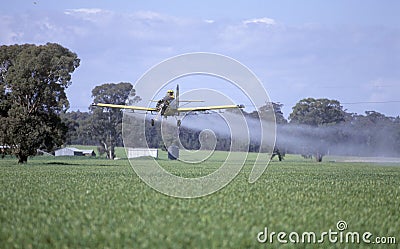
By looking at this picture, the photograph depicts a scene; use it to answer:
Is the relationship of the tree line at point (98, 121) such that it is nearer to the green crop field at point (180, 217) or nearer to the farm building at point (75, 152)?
the green crop field at point (180, 217)

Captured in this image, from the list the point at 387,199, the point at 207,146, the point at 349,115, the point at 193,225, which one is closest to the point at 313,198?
the point at 387,199

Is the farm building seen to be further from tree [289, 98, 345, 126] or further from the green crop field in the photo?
the green crop field

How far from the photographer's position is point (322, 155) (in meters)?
115

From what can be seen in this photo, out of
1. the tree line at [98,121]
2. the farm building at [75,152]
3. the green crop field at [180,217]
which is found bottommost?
the green crop field at [180,217]

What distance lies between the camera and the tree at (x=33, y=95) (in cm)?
5931

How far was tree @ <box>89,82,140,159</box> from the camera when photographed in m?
115

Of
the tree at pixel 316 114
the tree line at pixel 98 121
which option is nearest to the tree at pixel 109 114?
the tree line at pixel 98 121

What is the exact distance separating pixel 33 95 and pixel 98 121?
179 feet

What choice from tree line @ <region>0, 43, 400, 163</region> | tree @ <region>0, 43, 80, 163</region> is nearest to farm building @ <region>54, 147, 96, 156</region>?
tree line @ <region>0, 43, 400, 163</region>

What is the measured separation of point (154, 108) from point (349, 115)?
11251 cm

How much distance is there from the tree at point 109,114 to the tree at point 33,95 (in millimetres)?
48619

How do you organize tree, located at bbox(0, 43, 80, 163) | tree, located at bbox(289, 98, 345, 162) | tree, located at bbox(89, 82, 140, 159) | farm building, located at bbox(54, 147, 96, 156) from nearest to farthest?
tree, located at bbox(0, 43, 80, 163) → tree, located at bbox(89, 82, 140, 159) → tree, located at bbox(289, 98, 345, 162) → farm building, located at bbox(54, 147, 96, 156)

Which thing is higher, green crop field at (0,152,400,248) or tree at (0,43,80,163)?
tree at (0,43,80,163)

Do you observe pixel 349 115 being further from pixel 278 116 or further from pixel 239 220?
pixel 239 220
